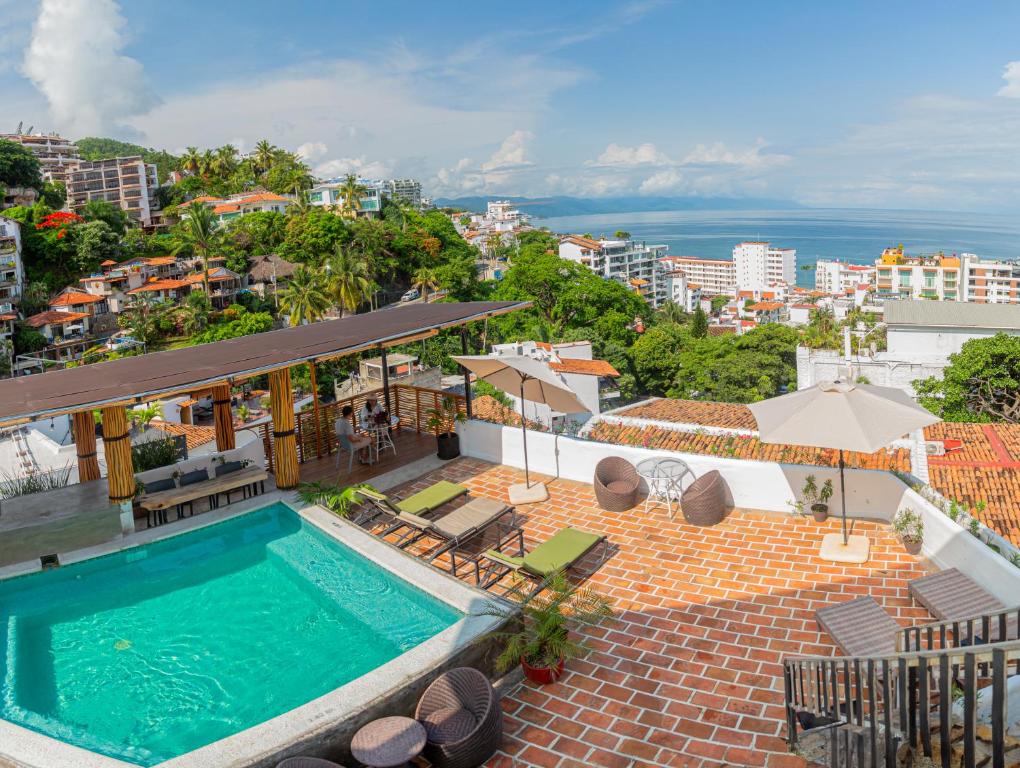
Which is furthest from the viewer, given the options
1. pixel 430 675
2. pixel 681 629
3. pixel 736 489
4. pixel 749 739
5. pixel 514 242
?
pixel 514 242

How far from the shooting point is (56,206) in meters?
76.9

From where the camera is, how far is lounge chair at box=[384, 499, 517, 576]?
8016 mm

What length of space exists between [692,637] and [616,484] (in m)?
3.26

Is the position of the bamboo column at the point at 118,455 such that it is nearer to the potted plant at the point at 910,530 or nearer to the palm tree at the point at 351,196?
the potted plant at the point at 910,530

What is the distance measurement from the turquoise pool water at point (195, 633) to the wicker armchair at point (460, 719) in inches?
55.3

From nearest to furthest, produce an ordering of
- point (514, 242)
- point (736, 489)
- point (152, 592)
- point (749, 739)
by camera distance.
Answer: point (749, 739) < point (152, 592) < point (736, 489) < point (514, 242)

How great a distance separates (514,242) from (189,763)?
132820mm

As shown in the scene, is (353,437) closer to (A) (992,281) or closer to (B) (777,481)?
(B) (777,481)

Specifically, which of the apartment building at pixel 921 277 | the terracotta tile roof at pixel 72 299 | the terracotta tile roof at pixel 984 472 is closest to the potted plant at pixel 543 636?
the terracotta tile roof at pixel 984 472

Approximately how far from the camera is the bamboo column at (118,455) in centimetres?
935

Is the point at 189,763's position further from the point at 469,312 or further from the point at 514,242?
the point at 514,242

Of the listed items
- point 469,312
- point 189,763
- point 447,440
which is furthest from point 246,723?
point 469,312

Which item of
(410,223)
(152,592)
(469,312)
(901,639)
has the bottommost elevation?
(152,592)

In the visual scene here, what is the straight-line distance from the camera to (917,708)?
3.45 metres
